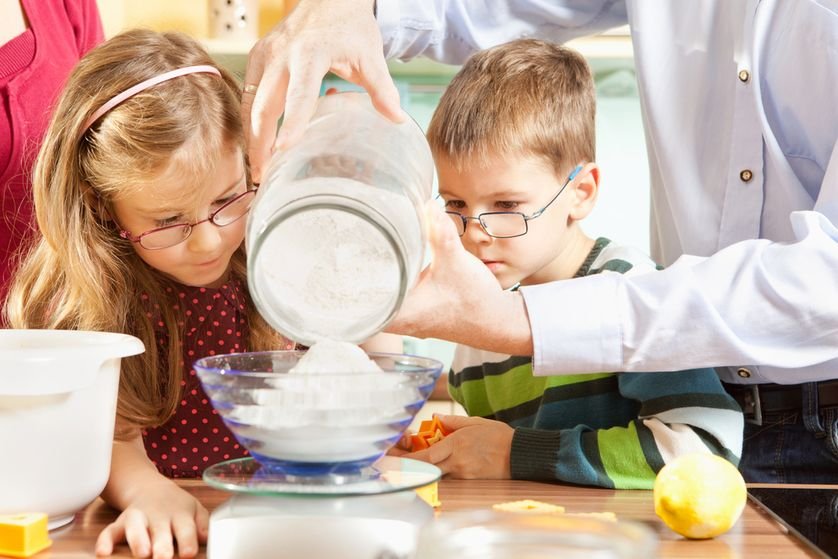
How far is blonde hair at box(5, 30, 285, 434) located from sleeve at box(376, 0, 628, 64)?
281mm

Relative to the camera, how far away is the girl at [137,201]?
1127 mm

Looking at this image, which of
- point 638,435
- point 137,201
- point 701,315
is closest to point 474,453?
point 638,435

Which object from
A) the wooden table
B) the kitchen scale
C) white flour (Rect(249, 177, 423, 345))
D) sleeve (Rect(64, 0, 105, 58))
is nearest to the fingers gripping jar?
white flour (Rect(249, 177, 423, 345))

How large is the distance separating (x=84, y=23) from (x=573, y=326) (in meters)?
1.05

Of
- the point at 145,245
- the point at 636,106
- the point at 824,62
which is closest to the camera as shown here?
the point at 824,62

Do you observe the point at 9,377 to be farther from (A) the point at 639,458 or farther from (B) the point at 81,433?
(A) the point at 639,458

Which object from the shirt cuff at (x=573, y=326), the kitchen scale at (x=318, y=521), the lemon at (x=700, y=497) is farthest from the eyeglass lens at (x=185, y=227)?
the lemon at (x=700, y=497)

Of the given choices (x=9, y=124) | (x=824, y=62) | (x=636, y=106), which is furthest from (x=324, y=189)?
(x=636, y=106)

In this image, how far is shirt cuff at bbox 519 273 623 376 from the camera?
0.92m

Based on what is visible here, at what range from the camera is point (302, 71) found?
0.90 m

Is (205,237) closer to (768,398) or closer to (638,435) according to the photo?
(638,435)

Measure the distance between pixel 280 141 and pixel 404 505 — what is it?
1.12 ft

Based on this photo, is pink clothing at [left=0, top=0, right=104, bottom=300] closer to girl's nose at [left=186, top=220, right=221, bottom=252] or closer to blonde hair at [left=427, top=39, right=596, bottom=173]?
girl's nose at [left=186, top=220, right=221, bottom=252]

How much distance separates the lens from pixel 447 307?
0.89m
